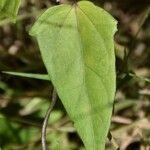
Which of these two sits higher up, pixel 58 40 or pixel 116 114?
pixel 58 40

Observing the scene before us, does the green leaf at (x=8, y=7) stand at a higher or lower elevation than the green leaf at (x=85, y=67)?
higher

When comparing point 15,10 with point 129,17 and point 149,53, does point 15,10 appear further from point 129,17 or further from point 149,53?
point 129,17

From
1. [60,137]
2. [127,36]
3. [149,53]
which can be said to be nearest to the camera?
[60,137]

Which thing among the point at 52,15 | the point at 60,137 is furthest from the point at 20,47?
the point at 52,15

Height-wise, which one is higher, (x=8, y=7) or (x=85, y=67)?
(x=8, y=7)
